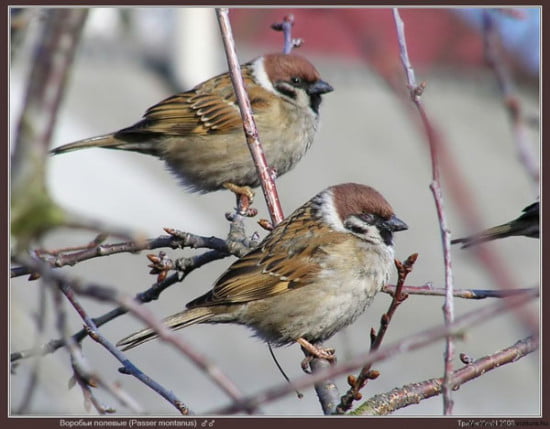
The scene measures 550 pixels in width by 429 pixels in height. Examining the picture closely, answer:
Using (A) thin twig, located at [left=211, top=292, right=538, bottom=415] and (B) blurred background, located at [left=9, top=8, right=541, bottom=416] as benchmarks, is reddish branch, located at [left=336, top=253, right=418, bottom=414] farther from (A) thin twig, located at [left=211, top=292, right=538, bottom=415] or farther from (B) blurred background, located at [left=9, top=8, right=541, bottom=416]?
(B) blurred background, located at [left=9, top=8, right=541, bottom=416]

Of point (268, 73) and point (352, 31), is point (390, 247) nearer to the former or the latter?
point (268, 73)

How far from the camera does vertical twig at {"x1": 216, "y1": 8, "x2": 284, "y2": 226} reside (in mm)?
2857

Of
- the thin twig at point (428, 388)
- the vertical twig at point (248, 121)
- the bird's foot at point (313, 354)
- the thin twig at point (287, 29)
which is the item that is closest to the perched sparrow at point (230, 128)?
the thin twig at point (287, 29)

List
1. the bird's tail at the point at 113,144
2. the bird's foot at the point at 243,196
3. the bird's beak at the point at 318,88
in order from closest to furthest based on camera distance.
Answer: the bird's foot at the point at 243,196
the bird's tail at the point at 113,144
the bird's beak at the point at 318,88

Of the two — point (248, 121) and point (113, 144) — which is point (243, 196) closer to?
point (113, 144)

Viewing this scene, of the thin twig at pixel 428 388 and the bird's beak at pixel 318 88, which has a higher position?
the bird's beak at pixel 318 88

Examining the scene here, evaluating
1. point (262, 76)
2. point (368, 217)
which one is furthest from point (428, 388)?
point (262, 76)

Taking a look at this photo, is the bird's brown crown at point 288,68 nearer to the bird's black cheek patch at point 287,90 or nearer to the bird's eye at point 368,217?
the bird's black cheek patch at point 287,90

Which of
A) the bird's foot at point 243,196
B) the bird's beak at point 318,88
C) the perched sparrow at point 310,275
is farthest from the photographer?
the bird's beak at point 318,88

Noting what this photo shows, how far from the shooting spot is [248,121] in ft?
10.1

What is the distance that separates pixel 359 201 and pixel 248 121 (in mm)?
705

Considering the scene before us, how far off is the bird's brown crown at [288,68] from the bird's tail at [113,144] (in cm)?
76

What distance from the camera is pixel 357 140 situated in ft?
38.7

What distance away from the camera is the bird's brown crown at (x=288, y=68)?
4.55 meters
